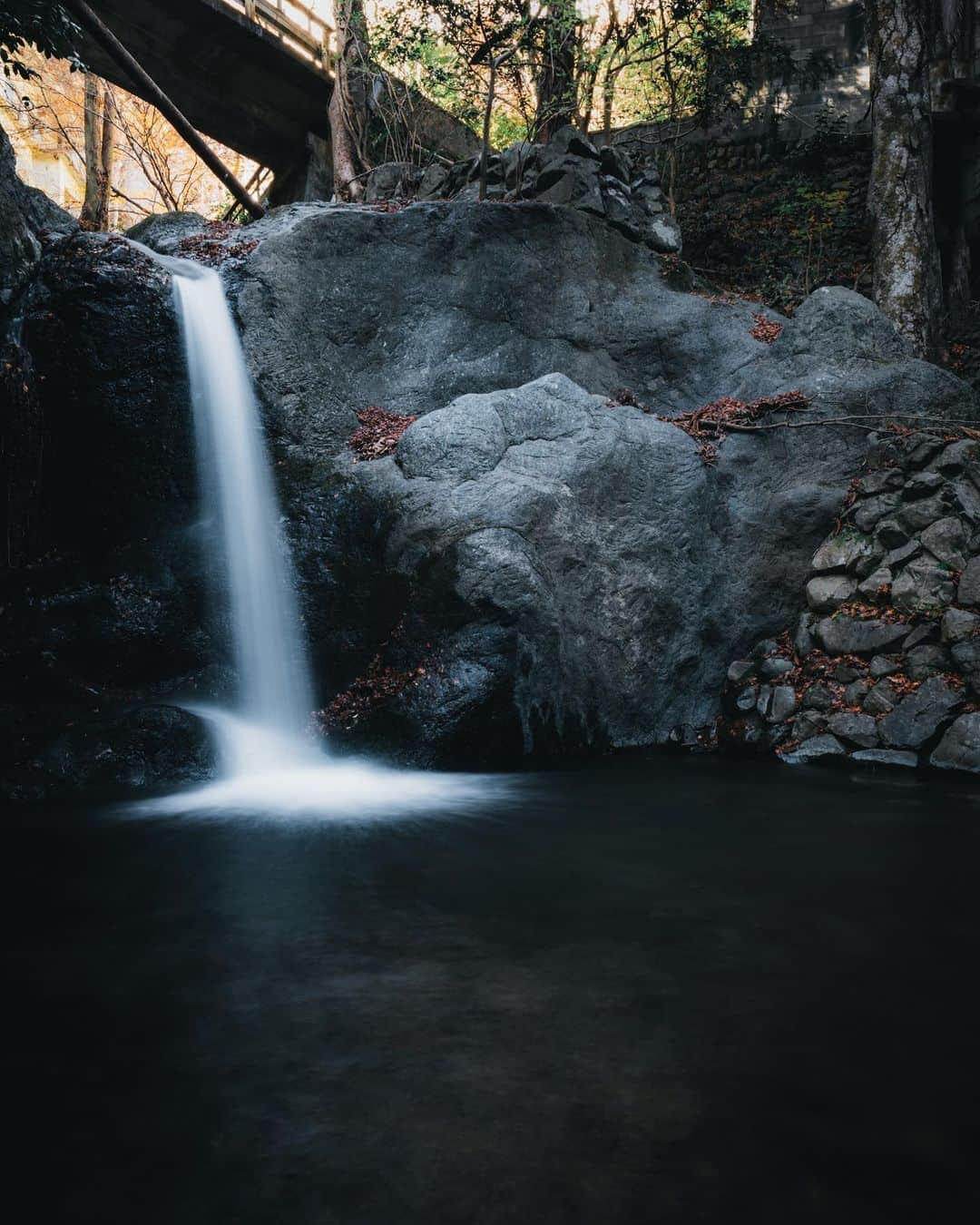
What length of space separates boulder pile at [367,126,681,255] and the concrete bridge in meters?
2.99

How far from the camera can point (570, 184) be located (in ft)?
40.7

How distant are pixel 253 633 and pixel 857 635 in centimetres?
539

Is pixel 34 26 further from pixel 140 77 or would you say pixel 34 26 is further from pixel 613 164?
pixel 613 164

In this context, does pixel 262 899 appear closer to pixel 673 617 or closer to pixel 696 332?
pixel 673 617

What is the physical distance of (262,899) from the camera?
4152mm

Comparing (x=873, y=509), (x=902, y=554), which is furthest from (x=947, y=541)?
(x=873, y=509)

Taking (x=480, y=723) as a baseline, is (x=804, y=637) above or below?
above

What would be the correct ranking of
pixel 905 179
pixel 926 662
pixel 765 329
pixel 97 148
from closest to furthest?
pixel 926 662 → pixel 765 329 → pixel 905 179 → pixel 97 148

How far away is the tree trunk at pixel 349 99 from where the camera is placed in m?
15.2

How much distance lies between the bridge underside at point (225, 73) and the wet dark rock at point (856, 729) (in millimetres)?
15263

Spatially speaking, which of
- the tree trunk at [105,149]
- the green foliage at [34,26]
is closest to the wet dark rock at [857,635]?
the green foliage at [34,26]

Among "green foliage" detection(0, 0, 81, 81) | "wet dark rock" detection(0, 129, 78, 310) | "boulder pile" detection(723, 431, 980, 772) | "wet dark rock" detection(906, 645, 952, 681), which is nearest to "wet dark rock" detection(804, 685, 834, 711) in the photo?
"boulder pile" detection(723, 431, 980, 772)

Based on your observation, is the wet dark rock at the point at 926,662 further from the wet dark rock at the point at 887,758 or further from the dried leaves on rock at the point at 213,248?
the dried leaves on rock at the point at 213,248

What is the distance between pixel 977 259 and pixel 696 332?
7.97 m
